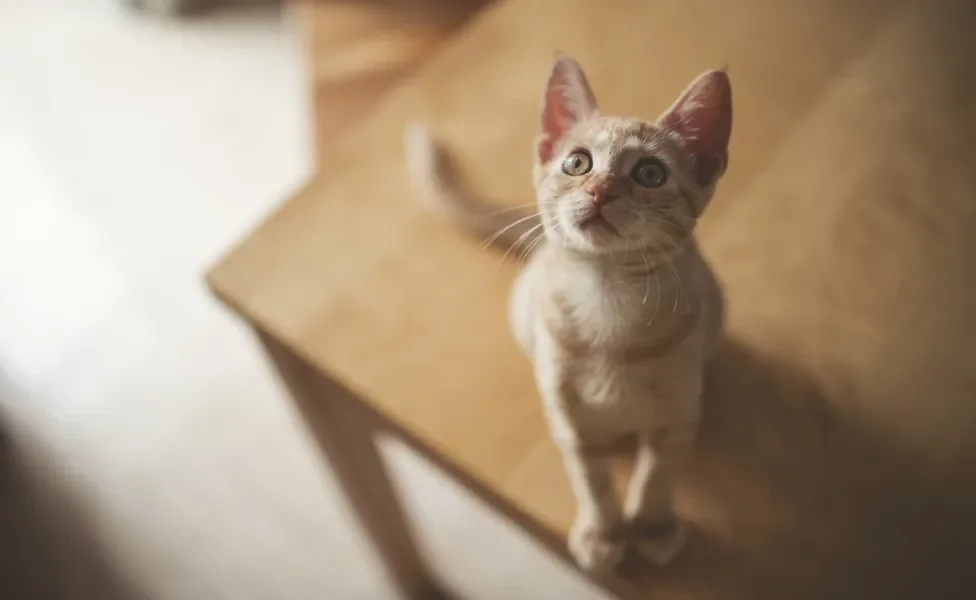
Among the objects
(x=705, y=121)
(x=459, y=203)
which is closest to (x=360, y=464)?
(x=459, y=203)

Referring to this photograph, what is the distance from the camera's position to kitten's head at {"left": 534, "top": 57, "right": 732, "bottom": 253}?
429mm

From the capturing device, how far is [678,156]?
1.47 feet

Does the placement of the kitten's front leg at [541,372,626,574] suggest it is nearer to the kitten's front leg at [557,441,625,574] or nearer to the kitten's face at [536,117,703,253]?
the kitten's front leg at [557,441,625,574]

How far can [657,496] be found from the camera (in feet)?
1.73

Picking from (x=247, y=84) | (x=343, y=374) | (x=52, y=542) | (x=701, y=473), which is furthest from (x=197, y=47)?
(x=701, y=473)

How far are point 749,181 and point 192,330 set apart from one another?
2.99ft

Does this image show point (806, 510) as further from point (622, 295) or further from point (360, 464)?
point (360, 464)

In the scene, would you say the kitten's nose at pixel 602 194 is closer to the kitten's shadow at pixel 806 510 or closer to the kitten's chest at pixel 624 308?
the kitten's chest at pixel 624 308

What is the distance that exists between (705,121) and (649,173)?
42 mm

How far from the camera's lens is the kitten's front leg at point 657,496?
515 mm

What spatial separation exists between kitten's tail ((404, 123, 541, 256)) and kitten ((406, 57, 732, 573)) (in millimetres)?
112

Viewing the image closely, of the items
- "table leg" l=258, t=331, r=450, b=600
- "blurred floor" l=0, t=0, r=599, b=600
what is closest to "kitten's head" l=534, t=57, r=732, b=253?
"table leg" l=258, t=331, r=450, b=600

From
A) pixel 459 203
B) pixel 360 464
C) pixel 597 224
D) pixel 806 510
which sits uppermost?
pixel 597 224

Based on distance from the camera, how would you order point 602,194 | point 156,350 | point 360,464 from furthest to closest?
point 156,350 < point 360,464 < point 602,194
